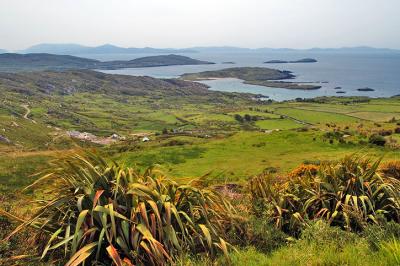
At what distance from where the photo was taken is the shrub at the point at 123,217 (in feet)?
20.8

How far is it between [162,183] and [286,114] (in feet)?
362

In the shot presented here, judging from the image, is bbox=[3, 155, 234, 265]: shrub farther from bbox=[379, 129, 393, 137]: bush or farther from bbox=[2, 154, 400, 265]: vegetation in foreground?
bbox=[379, 129, 393, 137]: bush

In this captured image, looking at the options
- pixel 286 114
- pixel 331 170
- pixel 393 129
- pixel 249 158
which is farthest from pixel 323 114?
pixel 331 170

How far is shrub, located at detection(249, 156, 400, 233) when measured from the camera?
8.82 metres

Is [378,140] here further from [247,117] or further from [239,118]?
[239,118]

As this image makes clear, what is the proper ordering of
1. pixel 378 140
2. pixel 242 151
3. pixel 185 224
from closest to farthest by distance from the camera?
pixel 185 224 < pixel 378 140 < pixel 242 151

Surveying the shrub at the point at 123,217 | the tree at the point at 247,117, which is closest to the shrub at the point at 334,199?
the shrub at the point at 123,217

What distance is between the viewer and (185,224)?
730 cm

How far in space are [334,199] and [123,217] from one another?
17.4ft

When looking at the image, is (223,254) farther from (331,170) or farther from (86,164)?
(331,170)

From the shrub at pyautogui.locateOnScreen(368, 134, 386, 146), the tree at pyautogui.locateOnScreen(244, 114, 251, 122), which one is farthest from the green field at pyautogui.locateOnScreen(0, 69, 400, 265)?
the tree at pyautogui.locateOnScreen(244, 114, 251, 122)

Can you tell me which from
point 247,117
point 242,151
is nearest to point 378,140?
point 242,151

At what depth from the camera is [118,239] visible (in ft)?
20.9

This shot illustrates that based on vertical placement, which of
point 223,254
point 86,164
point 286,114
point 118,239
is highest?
point 86,164
